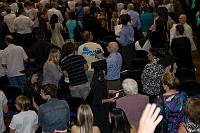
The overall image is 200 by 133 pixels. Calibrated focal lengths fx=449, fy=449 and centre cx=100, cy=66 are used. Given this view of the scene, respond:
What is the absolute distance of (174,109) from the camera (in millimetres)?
5070

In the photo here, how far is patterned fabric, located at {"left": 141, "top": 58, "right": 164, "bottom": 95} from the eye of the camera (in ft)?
21.5

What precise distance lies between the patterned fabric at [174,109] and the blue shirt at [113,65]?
223 cm

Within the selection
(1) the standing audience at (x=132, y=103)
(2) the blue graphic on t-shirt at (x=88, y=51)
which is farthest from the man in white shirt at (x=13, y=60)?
(1) the standing audience at (x=132, y=103)

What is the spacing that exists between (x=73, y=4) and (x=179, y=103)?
918 centimetres

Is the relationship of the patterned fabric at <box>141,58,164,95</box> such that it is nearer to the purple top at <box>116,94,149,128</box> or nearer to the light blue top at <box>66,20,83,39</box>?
the purple top at <box>116,94,149,128</box>

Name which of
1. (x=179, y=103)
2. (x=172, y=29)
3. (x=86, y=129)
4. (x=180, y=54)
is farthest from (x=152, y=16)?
(x=86, y=129)

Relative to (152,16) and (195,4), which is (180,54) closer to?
(195,4)

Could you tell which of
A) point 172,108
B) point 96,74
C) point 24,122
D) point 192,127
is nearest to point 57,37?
point 96,74

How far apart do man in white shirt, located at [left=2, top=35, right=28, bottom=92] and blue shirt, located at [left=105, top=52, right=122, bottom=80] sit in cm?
186

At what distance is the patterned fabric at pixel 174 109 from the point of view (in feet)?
16.7

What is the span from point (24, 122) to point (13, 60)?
10.6ft

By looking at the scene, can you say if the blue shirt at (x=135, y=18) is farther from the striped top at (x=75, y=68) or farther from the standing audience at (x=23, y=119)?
the standing audience at (x=23, y=119)

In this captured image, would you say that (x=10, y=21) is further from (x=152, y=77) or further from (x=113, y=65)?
(x=152, y=77)

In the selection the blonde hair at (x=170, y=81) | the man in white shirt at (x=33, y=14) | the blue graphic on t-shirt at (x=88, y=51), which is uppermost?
the man in white shirt at (x=33, y=14)
